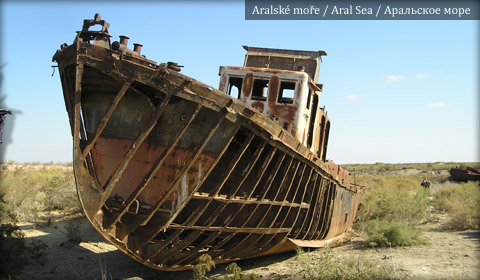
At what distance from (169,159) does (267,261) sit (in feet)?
12.7

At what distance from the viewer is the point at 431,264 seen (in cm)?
758

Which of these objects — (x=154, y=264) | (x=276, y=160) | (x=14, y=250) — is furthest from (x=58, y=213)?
(x=276, y=160)

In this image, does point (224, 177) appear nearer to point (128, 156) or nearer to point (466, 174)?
point (128, 156)

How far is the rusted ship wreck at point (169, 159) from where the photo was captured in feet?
16.3

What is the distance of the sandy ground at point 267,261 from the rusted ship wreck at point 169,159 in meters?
0.75

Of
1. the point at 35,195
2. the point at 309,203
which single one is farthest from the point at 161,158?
the point at 35,195

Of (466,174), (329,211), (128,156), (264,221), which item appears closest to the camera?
(128,156)

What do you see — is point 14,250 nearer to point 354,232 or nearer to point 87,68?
point 87,68

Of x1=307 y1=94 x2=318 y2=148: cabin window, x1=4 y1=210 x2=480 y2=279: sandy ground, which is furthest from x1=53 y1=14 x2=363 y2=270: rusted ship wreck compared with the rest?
x1=307 y1=94 x2=318 y2=148: cabin window

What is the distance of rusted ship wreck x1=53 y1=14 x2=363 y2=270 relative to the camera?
4.96 m

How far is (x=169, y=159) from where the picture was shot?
5523 millimetres

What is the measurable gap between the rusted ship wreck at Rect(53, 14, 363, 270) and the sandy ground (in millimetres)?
751

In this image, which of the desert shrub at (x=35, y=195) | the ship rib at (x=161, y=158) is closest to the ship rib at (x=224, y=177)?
the ship rib at (x=161, y=158)

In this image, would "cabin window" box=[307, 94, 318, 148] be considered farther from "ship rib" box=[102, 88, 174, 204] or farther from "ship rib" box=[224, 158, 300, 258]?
"ship rib" box=[102, 88, 174, 204]
